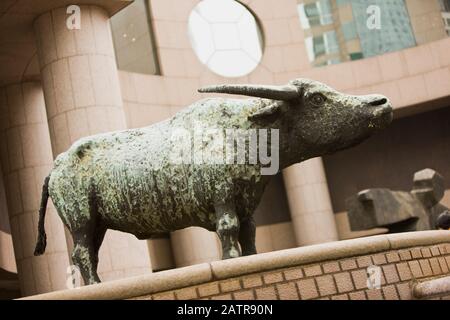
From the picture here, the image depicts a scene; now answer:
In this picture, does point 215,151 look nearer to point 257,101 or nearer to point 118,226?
point 257,101

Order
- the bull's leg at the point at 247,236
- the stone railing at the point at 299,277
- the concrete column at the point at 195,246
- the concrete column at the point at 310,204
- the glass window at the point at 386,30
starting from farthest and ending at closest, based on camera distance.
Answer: the glass window at the point at 386,30 < the concrete column at the point at 310,204 < the concrete column at the point at 195,246 < the bull's leg at the point at 247,236 < the stone railing at the point at 299,277

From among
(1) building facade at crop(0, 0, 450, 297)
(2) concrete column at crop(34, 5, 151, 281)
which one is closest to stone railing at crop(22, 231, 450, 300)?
(2) concrete column at crop(34, 5, 151, 281)

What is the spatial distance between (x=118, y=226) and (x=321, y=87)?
199 cm

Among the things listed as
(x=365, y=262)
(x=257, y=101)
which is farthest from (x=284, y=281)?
(x=257, y=101)

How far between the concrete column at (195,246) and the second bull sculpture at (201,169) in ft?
34.0

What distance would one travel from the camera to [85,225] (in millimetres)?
5938

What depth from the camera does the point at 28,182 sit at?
11.8 m

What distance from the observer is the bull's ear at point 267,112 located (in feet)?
19.0

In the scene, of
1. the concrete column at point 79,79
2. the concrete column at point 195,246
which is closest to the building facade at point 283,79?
the concrete column at point 195,246

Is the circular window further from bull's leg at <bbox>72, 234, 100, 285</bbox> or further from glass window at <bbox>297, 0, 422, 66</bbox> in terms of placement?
bull's leg at <bbox>72, 234, 100, 285</bbox>

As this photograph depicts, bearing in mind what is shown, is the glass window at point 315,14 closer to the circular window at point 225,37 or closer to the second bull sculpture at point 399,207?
the circular window at point 225,37

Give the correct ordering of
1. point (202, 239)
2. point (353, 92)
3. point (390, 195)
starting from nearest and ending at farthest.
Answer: point (390, 195), point (202, 239), point (353, 92)

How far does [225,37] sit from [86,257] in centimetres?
1381

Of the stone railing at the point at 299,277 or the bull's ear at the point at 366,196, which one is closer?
the stone railing at the point at 299,277
